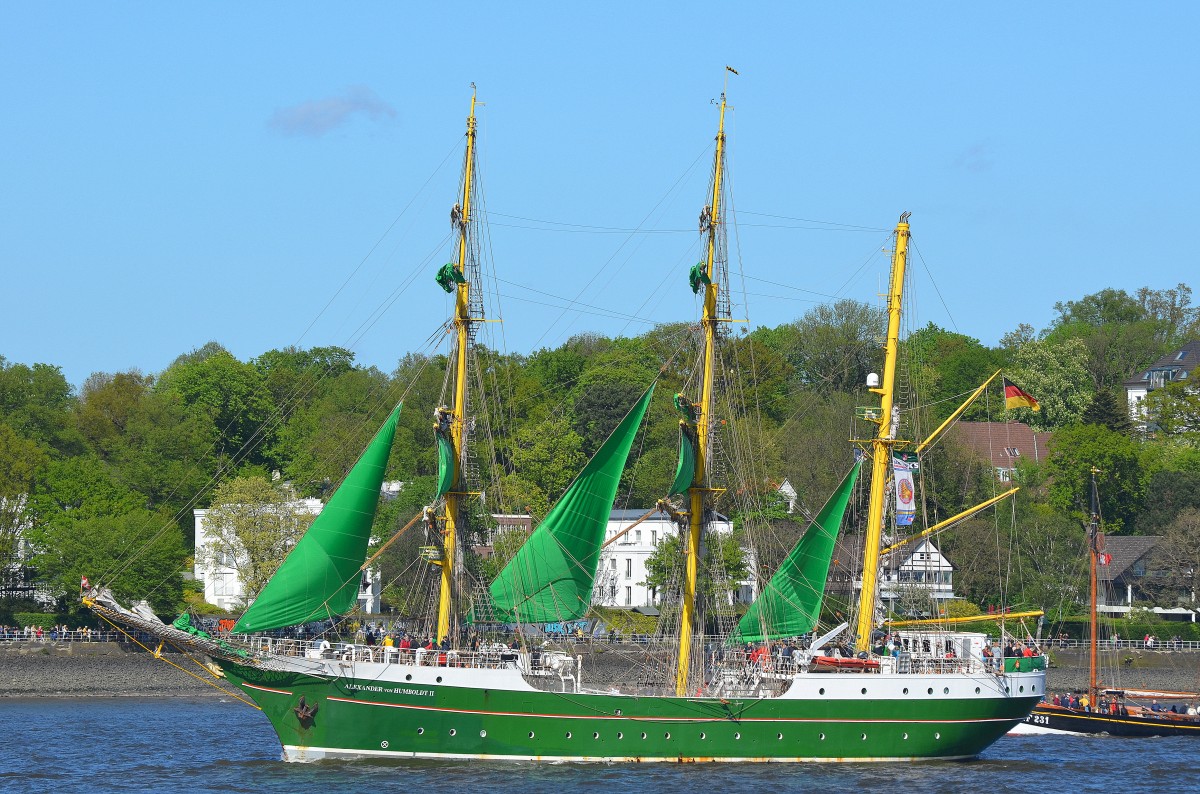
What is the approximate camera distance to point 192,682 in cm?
8919

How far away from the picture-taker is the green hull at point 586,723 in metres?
56.6

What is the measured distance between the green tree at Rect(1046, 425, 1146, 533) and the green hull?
63.0 m

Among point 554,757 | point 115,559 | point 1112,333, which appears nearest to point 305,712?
point 554,757

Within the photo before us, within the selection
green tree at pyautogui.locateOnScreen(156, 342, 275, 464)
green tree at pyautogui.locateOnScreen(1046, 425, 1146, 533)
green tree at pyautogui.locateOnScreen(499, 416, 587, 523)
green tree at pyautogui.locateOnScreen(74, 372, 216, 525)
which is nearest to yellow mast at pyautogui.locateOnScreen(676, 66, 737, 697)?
green tree at pyautogui.locateOnScreen(499, 416, 587, 523)

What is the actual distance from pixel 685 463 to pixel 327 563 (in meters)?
12.5

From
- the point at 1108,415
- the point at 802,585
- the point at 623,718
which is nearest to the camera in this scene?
A: the point at 623,718

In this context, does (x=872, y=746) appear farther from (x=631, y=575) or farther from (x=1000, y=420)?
(x=1000, y=420)

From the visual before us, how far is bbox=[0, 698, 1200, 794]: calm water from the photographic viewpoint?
53.1m

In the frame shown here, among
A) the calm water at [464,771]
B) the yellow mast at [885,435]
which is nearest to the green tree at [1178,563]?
the calm water at [464,771]

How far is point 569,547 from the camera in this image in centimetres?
5931

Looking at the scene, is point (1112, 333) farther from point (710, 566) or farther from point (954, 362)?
point (710, 566)

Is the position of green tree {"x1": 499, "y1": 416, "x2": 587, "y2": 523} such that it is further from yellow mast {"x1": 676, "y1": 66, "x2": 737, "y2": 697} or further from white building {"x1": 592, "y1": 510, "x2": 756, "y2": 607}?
yellow mast {"x1": 676, "y1": 66, "x2": 737, "y2": 697}

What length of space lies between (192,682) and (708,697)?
130 feet

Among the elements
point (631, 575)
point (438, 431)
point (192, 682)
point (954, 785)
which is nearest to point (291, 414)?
point (631, 575)
